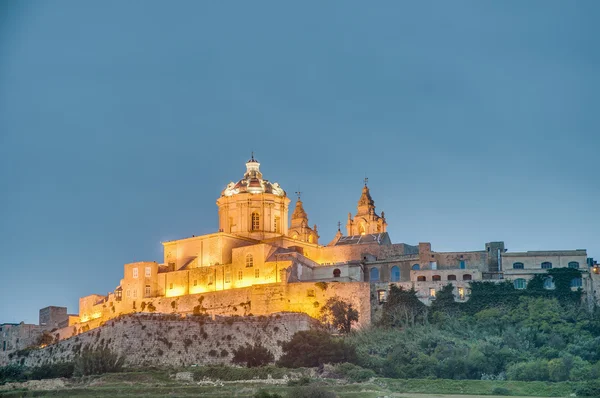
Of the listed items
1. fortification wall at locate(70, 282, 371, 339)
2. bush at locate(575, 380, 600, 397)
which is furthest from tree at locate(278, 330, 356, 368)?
bush at locate(575, 380, 600, 397)

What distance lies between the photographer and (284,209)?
76.8 metres

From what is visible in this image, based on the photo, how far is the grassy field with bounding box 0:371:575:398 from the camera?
53781mm

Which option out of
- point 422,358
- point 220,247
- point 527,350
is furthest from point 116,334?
point 527,350

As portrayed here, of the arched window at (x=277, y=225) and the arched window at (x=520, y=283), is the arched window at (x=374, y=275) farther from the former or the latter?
the arched window at (x=520, y=283)

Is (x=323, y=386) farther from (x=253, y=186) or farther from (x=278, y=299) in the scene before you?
(x=253, y=186)

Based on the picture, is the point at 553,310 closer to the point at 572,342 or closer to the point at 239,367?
the point at 572,342

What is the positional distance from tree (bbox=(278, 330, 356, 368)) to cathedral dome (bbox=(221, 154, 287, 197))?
16201mm

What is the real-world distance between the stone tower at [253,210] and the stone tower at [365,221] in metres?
8.13

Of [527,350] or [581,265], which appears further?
[581,265]

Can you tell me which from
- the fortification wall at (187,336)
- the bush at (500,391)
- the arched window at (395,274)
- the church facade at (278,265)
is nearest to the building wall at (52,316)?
the church facade at (278,265)

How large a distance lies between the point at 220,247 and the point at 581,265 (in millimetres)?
21686

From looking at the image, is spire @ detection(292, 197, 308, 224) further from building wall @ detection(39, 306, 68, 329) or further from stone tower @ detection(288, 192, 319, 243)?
building wall @ detection(39, 306, 68, 329)

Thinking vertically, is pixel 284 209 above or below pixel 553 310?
above

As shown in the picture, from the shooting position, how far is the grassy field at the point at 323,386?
53.8 metres
